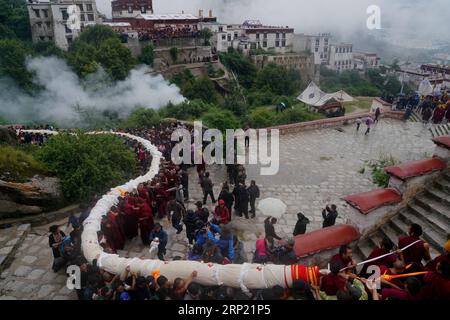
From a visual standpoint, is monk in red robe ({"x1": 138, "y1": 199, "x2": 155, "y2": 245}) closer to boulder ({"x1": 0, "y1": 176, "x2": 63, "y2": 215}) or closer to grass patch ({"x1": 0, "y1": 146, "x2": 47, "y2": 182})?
boulder ({"x1": 0, "y1": 176, "x2": 63, "y2": 215})

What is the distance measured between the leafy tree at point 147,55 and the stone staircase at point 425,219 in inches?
2017

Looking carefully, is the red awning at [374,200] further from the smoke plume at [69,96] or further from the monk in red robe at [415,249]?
the smoke plume at [69,96]

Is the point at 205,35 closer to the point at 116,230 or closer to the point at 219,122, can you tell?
the point at 219,122

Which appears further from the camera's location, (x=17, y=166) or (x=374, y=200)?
(x=17, y=166)

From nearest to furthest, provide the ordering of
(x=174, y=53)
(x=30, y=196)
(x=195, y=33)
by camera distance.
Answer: (x=30, y=196)
(x=174, y=53)
(x=195, y=33)

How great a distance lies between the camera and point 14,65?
A: 132 ft

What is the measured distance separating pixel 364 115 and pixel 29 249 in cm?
1605

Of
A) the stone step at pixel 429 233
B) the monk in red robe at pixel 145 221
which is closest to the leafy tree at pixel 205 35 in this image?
the monk in red robe at pixel 145 221

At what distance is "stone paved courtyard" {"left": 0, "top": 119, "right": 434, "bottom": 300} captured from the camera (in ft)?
23.2

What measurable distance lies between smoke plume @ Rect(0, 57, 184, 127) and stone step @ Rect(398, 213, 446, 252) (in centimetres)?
3286

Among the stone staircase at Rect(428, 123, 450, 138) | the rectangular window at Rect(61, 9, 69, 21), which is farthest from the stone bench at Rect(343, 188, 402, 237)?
the rectangular window at Rect(61, 9, 69, 21)

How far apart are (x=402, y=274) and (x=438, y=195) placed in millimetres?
2911
